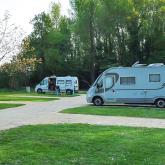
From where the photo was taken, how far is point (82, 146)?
10.6 meters

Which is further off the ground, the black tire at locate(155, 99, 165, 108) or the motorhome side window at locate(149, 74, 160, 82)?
the motorhome side window at locate(149, 74, 160, 82)

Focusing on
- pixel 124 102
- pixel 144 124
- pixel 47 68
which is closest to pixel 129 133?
pixel 144 124

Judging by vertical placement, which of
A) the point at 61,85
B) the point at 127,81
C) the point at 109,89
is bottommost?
the point at 109,89

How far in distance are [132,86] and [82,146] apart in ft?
55.2

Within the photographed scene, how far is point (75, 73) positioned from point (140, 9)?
13.7 meters

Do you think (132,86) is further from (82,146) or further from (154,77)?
(82,146)

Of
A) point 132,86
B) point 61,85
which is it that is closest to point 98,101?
point 132,86

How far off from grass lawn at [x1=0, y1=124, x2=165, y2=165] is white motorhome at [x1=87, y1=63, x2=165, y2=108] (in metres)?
12.3

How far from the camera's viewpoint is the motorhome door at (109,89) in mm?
27594

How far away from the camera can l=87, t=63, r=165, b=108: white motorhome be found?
2659 cm

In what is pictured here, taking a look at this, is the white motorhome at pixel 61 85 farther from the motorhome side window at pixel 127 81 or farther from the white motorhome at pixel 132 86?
the motorhome side window at pixel 127 81

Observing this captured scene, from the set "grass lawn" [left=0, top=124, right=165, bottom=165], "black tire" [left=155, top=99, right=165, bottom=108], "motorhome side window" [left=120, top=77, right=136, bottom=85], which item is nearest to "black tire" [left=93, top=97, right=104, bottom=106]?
"motorhome side window" [left=120, top=77, right=136, bottom=85]

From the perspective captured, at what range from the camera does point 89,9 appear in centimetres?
6900

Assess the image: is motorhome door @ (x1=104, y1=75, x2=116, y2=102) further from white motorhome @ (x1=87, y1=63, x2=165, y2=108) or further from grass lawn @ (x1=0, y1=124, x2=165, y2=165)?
grass lawn @ (x1=0, y1=124, x2=165, y2=165)
